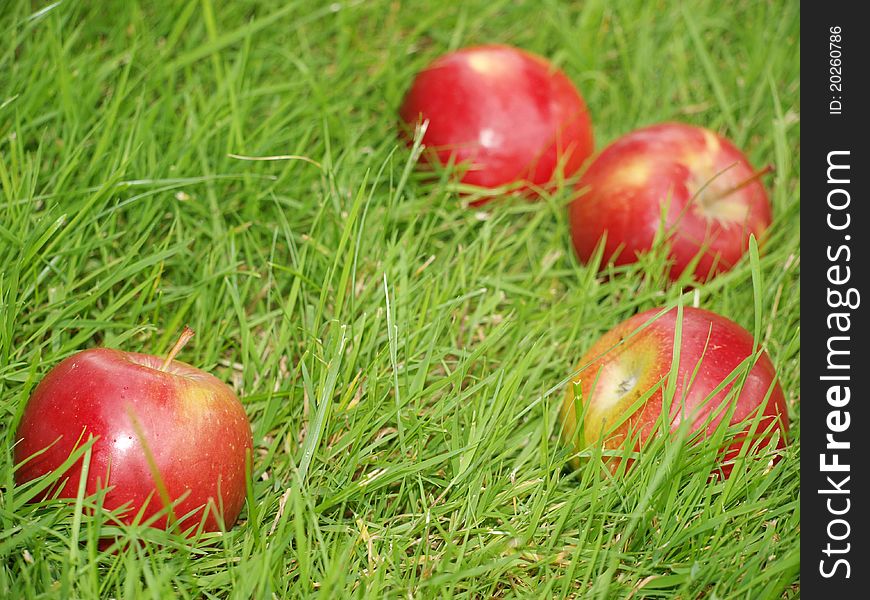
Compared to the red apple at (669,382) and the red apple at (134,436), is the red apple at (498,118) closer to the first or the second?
the red apple at (669,382)

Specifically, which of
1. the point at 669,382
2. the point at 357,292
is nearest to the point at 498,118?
the point at 357,292

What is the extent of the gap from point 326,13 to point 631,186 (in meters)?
1.11

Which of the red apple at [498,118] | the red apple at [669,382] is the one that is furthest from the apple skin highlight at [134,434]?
the red apple at [498,118]

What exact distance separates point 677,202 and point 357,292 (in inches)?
32.6

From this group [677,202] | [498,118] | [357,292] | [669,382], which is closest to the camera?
[669,382]

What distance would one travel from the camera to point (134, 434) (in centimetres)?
165

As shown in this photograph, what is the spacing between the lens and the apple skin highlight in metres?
1.65

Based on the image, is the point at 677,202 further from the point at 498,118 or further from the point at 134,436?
the point at 134,436

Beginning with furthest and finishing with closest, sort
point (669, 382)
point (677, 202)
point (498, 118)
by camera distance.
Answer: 1. point (498, 118)
2. point (677, 202)
3. point (669, 382)

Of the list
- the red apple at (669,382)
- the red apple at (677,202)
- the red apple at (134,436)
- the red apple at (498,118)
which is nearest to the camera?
the red apple at (134,436)

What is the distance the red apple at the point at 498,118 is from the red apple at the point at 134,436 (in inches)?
42.9

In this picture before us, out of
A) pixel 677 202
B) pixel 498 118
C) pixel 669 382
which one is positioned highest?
pixel 498 118

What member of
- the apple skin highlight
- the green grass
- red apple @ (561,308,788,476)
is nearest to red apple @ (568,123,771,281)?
the green grass

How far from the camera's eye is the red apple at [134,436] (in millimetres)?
1650
